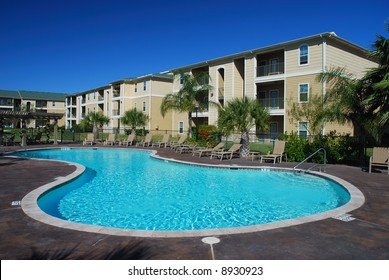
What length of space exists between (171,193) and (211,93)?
950 inches

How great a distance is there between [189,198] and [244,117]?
9458mm

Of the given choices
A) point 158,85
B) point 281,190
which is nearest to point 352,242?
point 281,190

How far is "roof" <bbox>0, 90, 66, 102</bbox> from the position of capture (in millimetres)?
74119

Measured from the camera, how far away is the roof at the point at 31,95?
74.1 metres

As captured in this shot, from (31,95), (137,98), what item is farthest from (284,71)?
(31,95)

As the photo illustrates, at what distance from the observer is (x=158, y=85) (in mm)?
42594

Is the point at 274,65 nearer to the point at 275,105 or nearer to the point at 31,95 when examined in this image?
the point at 275,105

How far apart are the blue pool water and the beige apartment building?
10.1 meters

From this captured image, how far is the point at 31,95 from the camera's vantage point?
76.1 metres

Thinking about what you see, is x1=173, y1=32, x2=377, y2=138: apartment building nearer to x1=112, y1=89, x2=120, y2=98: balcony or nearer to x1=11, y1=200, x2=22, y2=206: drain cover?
x1=112, y1=89, x2=120, y2=98: balcony

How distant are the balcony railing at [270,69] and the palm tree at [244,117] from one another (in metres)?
11.3

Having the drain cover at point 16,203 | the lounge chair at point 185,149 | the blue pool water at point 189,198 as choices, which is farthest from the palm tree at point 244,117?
the drain cover at point 16,203
